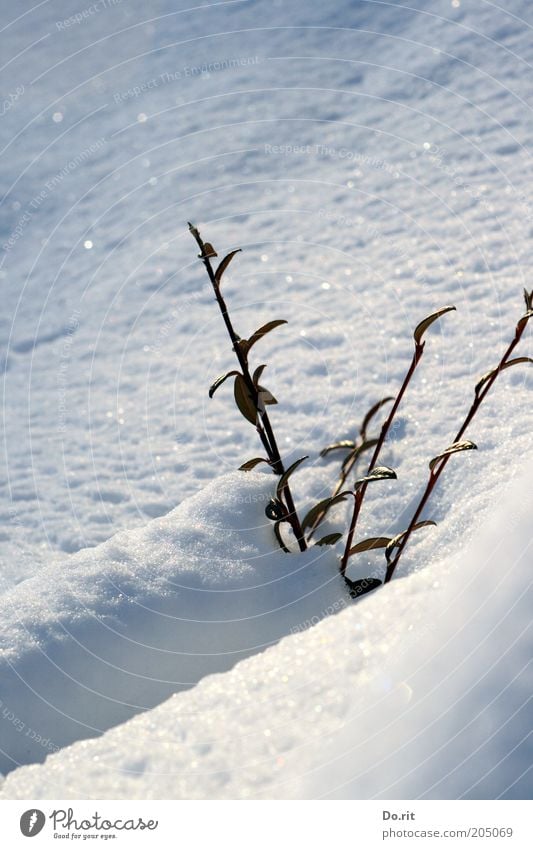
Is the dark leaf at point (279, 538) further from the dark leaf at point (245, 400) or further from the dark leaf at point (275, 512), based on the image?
the dark leaf at point (245, 400)

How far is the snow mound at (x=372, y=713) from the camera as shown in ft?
3.25

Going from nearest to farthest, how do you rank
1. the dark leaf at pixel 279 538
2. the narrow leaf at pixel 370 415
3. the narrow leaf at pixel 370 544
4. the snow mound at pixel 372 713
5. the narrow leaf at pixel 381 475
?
the snow mound at pixel 372 713
the narrow leaf at pixel 381 475
the narrow leaf at pixel 370 544
the dark leaf at pixel 279 538
the narrow leaf at pixel 370 415

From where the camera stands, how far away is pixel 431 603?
3.73ft

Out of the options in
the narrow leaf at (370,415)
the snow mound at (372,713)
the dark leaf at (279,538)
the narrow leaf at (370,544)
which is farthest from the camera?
the narrow leaf at (370,415)

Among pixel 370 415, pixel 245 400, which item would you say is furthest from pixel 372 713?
pixel 370 415

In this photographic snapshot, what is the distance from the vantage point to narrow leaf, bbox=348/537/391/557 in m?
1.40

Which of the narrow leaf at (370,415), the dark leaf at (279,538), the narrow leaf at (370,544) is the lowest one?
the narrow leaf at (370,544)

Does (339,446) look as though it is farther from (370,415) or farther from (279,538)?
(279,538)

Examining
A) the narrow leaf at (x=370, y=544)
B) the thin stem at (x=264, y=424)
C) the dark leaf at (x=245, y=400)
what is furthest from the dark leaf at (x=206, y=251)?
the narrow leaf at (x=370, y=544)

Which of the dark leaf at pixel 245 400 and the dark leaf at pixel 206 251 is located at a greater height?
the dark leaf at pixel 206 251

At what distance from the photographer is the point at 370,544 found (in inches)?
55.7

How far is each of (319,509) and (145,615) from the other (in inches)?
13.6

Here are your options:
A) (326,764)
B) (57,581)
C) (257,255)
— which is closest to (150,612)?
(57,581)

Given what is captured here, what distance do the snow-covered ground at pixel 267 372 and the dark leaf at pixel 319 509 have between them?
0.07 meters
